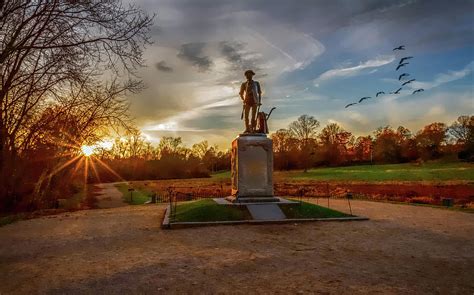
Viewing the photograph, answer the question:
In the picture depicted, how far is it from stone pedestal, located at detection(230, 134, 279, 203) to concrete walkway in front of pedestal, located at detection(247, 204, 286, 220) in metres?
0.59

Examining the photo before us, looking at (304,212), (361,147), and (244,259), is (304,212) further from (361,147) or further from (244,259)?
(361,147)

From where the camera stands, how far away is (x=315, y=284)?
6.35 metres

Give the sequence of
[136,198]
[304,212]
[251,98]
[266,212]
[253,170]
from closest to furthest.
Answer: [266,212], [304,212], [253,170], [251,98], [136,198]

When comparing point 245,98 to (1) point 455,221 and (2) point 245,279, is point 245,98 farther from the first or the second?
(2) point 245,279

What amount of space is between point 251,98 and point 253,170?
137 inches

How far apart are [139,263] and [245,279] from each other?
2625 mm

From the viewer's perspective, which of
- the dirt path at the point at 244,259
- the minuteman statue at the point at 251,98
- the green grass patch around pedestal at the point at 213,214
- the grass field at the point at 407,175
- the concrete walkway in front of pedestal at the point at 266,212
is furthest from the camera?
the grass field at the point at 407,175

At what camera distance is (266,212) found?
14.2 metres

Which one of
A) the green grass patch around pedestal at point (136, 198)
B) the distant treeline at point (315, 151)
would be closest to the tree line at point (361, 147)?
the distant treeline at point (315, 151)

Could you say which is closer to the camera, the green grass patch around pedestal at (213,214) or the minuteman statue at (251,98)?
the green grass patch around pedestal at (213,214)

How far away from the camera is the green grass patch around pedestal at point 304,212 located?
46.8 ft

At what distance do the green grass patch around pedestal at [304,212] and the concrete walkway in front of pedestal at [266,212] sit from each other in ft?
0.90

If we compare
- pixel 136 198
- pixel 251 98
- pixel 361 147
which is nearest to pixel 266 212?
pixel 251 98

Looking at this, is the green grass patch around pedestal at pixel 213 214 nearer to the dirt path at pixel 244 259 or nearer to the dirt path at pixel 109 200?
the dirt path at pixel 244 259
